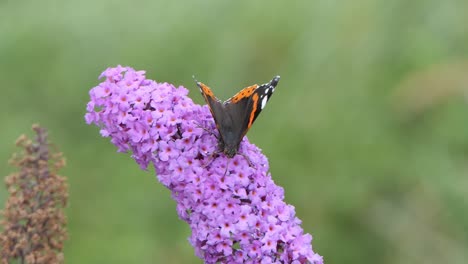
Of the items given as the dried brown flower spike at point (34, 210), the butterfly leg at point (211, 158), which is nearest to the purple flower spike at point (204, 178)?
the butterfly leg at point (211, 158)

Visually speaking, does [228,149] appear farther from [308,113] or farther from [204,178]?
[308,113]

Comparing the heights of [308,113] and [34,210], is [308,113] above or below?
above

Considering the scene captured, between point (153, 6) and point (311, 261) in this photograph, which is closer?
point (311, 261)

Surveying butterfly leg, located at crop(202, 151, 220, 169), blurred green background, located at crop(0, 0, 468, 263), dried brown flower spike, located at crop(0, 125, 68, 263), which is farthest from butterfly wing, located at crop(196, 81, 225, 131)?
blurred green background, located at crop(0, 0, 468, 263)

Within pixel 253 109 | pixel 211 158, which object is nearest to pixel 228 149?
pixel 211 158

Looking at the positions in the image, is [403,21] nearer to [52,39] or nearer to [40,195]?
[52,39]

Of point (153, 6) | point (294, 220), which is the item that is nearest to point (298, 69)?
point (153, 6)

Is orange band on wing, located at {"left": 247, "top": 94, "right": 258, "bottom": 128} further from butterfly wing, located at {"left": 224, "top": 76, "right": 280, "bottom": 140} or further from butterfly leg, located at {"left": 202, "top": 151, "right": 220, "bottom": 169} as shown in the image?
butterfly leg, located at {"left": 202, "top": 151, "right": 220, "bottom": 169}
